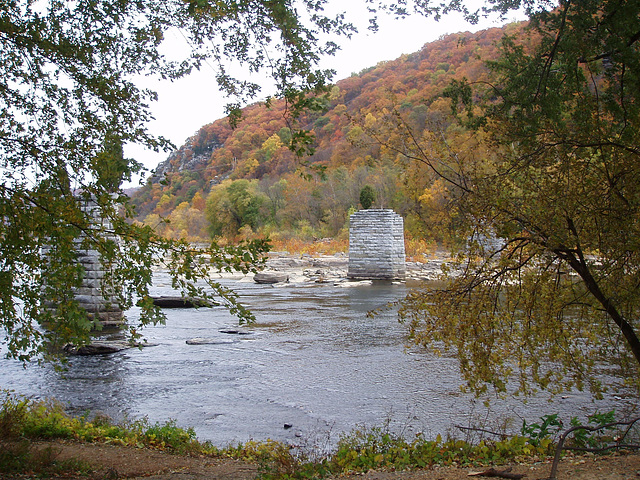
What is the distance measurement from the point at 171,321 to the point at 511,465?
45.2 feet

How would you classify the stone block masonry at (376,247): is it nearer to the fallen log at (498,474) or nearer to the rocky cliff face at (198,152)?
the fallen log at (498,474)

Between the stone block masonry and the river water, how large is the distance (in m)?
13.4

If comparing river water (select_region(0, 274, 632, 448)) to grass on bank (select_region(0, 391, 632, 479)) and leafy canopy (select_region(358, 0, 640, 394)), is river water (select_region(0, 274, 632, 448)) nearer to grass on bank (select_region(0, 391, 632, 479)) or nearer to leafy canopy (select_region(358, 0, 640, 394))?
grass on bank (select_region(0, 391, 632, 479))

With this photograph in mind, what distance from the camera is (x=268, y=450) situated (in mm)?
5625

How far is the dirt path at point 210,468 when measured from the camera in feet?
13.8

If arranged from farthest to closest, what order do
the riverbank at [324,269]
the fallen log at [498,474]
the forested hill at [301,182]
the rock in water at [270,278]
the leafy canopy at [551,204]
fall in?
1. the forested hill at [301,182]
2. the riverbank at [324,269]
3. the rock in water at [270,278]
4. the leafy canopy at [551,204]
5. the fallen log at [498,474]

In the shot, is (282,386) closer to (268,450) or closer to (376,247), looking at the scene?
(268,450)

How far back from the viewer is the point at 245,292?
23.6 meters

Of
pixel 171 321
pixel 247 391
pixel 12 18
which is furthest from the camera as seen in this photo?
pixel 171 321

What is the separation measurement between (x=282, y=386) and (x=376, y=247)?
20.1 m

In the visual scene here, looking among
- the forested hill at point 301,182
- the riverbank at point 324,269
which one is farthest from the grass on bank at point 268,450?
the forested hill at point 301,182

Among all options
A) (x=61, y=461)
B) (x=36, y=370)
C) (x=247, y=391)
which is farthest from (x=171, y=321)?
(x=61, y=461)

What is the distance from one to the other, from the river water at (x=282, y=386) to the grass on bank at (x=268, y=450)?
831 millimetres

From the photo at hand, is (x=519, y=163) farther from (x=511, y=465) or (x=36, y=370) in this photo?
(x=36, y=370)
